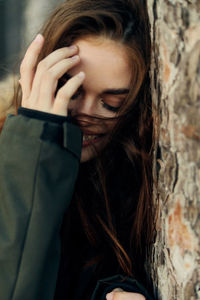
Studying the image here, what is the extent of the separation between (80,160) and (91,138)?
0.41 feet

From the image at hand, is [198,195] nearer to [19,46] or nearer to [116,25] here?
[116,25]

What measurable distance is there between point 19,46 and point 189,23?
3331 mm

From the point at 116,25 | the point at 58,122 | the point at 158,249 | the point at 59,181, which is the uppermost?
the point at 116,25

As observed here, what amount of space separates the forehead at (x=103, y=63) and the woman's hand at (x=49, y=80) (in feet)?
0.14

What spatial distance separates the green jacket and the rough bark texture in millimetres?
309

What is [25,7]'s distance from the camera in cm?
371

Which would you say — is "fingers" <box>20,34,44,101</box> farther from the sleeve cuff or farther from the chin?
the chin

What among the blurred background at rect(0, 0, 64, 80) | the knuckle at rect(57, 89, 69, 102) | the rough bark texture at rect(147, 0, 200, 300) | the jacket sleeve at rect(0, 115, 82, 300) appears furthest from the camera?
the blurred background at rect(0, 0, 64, 80)

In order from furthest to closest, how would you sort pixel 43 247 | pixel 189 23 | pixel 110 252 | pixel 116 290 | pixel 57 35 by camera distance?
1. pixel 110 252
2. pixel 57 35
3. pixel 116 290
4. pixel 43 247
5. pixel 189 23

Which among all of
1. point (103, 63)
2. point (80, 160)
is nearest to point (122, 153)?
point (80, 160)

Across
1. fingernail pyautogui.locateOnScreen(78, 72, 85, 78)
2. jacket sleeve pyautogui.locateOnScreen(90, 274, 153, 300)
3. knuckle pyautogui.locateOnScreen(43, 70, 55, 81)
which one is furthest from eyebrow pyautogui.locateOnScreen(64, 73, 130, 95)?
jacket sleeve pyautogui.locateOnScreen(90, 274, 153, 300)

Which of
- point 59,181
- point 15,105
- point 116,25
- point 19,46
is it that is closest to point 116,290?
point 59,181

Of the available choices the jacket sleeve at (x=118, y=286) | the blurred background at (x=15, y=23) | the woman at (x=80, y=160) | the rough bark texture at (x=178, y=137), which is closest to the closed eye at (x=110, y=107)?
the woman at (x=80, y=160)

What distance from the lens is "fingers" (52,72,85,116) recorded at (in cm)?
114
